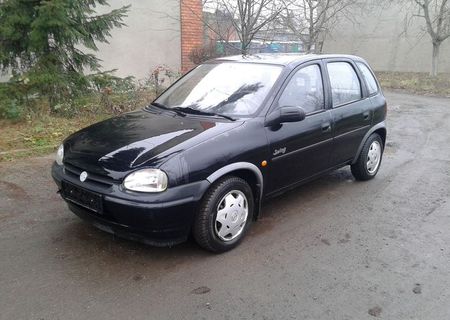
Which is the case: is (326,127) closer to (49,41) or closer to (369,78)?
(369,78)

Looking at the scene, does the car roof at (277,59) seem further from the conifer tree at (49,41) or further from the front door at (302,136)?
the conifer tree at (49,41)

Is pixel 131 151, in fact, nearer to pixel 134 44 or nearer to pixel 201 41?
pixel 134 44

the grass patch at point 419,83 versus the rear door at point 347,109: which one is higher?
the rear door at point 347,109

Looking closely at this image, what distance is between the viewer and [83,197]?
358cm

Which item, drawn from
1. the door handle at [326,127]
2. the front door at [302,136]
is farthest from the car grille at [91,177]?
the door handle at [326,127]

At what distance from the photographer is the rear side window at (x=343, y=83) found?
504 centimetres

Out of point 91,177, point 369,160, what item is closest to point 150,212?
point 91,177

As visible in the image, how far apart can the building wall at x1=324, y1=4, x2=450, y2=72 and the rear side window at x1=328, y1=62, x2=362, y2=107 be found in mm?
17830

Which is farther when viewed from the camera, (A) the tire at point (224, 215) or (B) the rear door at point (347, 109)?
(B) the rear door at point (347, 109)

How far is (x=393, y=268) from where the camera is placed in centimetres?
364

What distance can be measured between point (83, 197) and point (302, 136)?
2.22 meters

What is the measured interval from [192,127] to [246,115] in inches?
21.6

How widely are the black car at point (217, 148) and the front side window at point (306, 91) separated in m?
0.01

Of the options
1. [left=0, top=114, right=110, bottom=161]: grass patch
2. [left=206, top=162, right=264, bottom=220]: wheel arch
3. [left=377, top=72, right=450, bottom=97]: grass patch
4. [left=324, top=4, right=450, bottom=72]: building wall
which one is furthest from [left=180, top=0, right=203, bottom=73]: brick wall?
[left=324, top=4, right=450, bottom=72]: building wall
